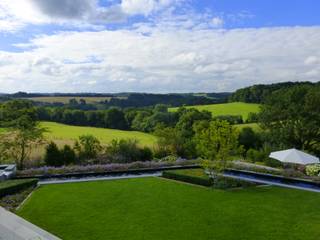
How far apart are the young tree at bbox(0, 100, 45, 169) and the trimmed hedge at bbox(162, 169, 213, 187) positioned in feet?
30.9

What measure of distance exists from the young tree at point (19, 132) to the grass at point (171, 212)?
7.63 metres

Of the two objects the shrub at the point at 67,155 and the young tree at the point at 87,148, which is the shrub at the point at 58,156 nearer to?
the shrub at the point at 67,155

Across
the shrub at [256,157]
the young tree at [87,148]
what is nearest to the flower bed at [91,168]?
the young tree at [87,148]

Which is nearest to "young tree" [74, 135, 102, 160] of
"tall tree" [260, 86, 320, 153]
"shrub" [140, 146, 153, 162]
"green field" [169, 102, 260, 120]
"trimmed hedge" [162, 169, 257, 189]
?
"shrub" [140, 146, 153, 162]

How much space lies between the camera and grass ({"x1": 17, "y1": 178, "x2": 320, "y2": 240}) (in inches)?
368

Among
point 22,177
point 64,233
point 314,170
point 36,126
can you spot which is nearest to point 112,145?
point 36,126

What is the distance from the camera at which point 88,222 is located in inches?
401

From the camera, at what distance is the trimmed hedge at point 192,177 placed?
15813 millimetres

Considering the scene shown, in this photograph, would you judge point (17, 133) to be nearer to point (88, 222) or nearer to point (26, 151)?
point (26, 151)

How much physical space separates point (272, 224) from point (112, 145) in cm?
1532

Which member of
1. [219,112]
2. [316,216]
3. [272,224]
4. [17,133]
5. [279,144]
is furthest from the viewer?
[219,112]

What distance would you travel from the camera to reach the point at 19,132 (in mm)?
21969

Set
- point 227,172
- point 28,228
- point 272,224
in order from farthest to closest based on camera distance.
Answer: point 227,172, point 272,224, point 28,228

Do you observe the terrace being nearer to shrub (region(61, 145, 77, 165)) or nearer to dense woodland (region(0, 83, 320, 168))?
dense woodland (region(0, 83, 320, 168))
